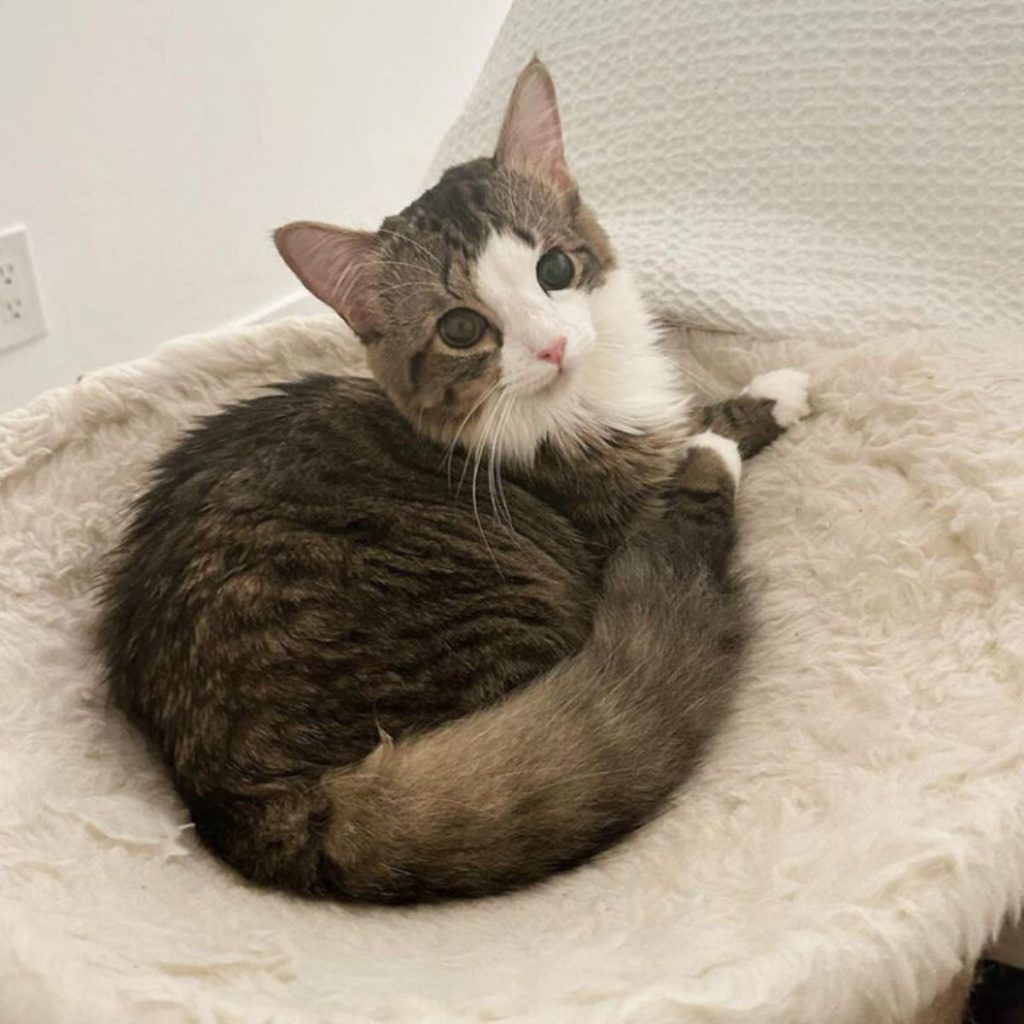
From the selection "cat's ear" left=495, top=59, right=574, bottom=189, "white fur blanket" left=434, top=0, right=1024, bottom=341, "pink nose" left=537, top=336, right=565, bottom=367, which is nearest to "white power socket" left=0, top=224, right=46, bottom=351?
"white fur blanket" left=434, top=0, right=1024, bottom=341

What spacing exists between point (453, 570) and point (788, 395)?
1.53 ft

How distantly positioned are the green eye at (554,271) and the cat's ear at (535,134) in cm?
13

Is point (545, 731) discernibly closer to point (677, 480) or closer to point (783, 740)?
point (783, 740)

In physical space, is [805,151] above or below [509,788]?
above

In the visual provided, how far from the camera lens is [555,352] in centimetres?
113

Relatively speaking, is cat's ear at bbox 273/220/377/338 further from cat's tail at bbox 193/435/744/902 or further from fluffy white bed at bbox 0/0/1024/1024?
cat's tail at bbox 193/435/744/902

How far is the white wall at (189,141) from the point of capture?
7.00 ft

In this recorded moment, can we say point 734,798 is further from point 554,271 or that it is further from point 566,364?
point 554,271

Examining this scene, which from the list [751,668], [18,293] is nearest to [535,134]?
[751,668]

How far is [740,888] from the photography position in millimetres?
836

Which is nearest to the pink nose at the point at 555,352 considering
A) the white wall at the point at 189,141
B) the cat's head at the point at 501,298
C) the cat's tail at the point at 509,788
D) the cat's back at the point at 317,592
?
the cat's head at the point at 501,298

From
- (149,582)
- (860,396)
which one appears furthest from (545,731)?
(860,396)

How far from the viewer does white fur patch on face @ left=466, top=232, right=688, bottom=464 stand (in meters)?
1.14

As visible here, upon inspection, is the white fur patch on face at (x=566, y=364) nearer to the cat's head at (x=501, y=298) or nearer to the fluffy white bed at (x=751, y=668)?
the cat's head at (x=501, y=298)
